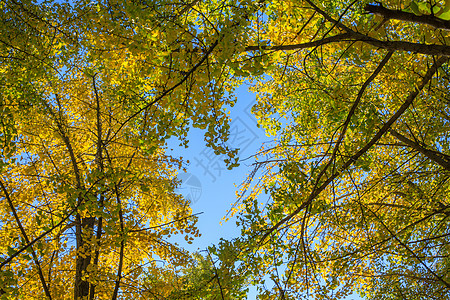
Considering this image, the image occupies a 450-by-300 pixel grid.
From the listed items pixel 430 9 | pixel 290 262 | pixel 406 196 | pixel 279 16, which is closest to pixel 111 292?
pixel 290 262

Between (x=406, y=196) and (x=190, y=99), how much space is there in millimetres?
3550

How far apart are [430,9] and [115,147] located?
16.8 ft

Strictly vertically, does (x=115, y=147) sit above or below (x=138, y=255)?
above

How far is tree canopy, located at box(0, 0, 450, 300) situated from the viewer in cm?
226

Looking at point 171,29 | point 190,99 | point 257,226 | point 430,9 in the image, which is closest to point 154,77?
point 190,99

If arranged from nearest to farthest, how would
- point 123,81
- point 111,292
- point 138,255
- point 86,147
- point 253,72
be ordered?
point 253,72
point 123,81
point 111,292
point 138,255
point 86,147

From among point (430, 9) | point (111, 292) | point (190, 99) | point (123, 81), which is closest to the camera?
point (430, 9)

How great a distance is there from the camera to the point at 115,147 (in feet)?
18.3

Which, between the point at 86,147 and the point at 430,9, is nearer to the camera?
the point at 430,9

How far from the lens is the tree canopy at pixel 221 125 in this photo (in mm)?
2264

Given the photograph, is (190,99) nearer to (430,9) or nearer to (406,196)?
(430,9)

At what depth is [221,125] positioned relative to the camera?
2480 mm

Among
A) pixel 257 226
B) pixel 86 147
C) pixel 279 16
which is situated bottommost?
pixel 257 226

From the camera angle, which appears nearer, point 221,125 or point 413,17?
point 413,17
